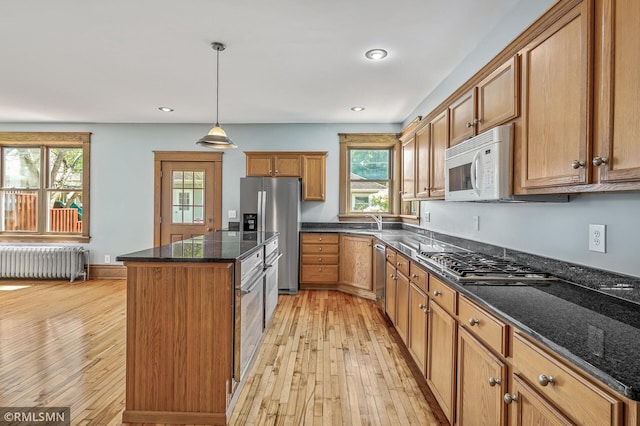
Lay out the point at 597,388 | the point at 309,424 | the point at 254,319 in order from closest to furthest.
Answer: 1. the point at 597,388
2. the point at 309,424
3. the point at 254,319

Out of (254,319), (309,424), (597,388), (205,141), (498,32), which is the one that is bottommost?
(309,424)

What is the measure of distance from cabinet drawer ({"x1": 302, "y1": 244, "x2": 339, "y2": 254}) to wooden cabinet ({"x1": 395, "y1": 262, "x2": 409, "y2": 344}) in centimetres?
190

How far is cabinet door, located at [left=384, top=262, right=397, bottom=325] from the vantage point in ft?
9.95

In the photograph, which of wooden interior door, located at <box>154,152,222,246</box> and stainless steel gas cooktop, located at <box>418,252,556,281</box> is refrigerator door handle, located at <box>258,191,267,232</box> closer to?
wooden interior door, located at <box>154,152,222,246</box>

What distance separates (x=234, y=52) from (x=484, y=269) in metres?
2.53

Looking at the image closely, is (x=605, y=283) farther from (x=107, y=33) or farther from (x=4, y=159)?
(x=4, y=159)

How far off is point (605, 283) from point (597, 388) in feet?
2.95

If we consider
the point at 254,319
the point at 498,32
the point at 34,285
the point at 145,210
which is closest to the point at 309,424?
the point at 254,319

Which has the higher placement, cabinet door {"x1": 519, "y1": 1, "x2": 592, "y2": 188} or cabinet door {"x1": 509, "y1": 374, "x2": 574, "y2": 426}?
cabinet door {"x1": 519, "y1": 1, "x2": 592, "y2": 188}

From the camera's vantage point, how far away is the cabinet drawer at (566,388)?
779 millimetres

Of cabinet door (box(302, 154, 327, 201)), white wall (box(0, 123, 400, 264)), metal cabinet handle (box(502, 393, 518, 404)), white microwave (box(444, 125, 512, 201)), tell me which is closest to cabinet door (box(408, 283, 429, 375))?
white microwave (box(444, 125, 512, 201))

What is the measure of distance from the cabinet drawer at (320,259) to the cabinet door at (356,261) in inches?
4.1

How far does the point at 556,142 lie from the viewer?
56.9 inches

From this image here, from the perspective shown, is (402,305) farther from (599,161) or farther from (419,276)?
(599,161)
